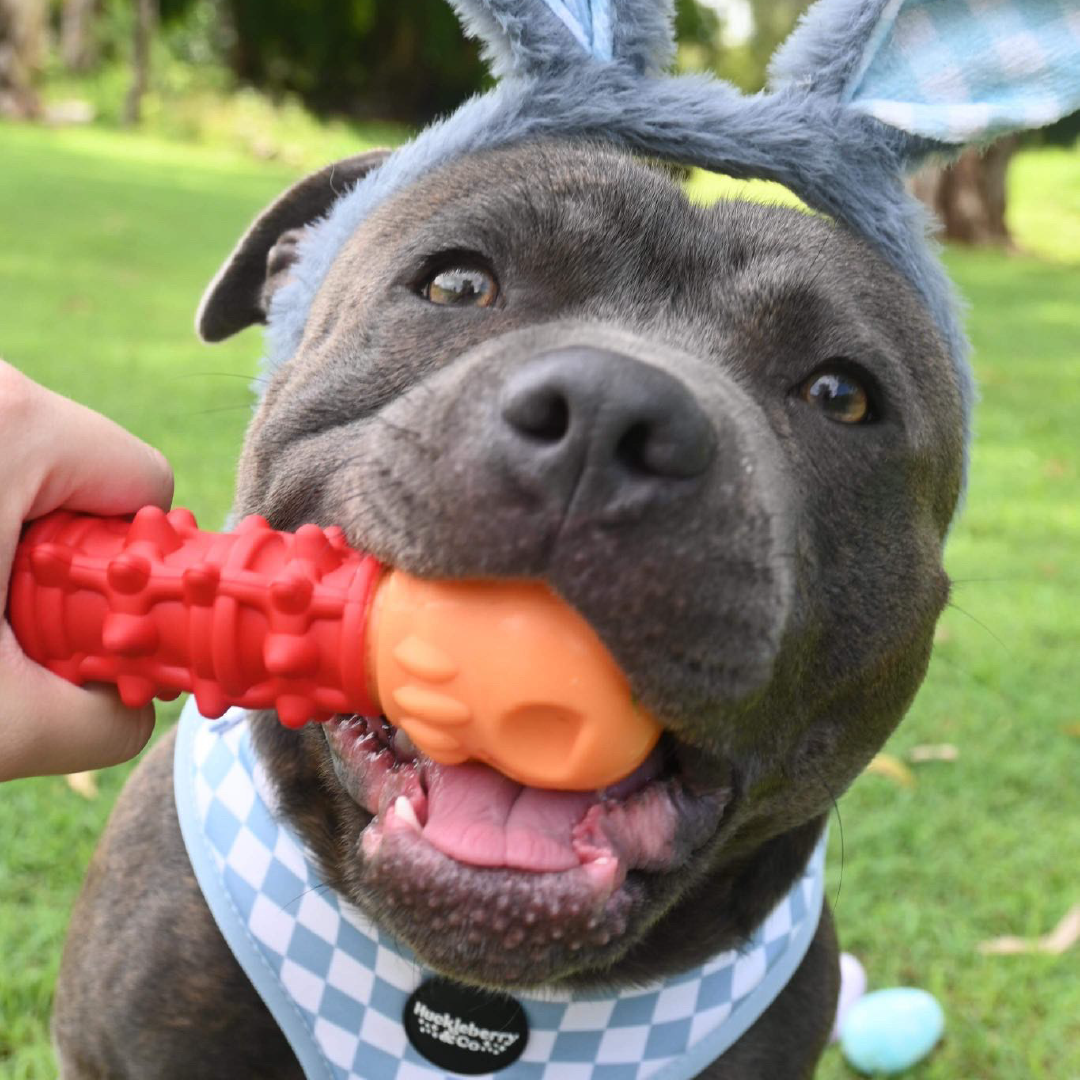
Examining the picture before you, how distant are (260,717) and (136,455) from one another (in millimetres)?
584

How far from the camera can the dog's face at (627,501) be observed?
1.53m

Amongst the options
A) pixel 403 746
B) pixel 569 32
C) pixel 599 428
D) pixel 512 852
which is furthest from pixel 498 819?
pixel 569 32

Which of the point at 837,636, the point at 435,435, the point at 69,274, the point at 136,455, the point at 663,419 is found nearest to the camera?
the point at 663,419

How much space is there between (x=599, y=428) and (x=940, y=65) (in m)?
1.15

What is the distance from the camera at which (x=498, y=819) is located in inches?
68.0

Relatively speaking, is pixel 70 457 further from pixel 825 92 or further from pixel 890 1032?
pixel 890 1032

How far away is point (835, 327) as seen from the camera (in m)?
2.04

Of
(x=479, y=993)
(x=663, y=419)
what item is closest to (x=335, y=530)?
(x=663, y=419)

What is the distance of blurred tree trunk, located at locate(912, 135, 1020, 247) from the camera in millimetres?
17281

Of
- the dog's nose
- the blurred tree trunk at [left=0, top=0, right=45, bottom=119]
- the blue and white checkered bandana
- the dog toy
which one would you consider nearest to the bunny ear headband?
the dog's nose

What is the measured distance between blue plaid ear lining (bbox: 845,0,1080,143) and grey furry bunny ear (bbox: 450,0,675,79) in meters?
0.34

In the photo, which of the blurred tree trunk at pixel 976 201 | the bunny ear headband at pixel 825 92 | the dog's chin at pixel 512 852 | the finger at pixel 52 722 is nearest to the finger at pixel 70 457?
the finger at pixel 52 722

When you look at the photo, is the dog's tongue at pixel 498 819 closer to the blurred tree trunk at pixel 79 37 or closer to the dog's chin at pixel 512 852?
the dog's chin at pixel 512 852

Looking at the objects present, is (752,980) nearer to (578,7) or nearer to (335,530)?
(335,530)
